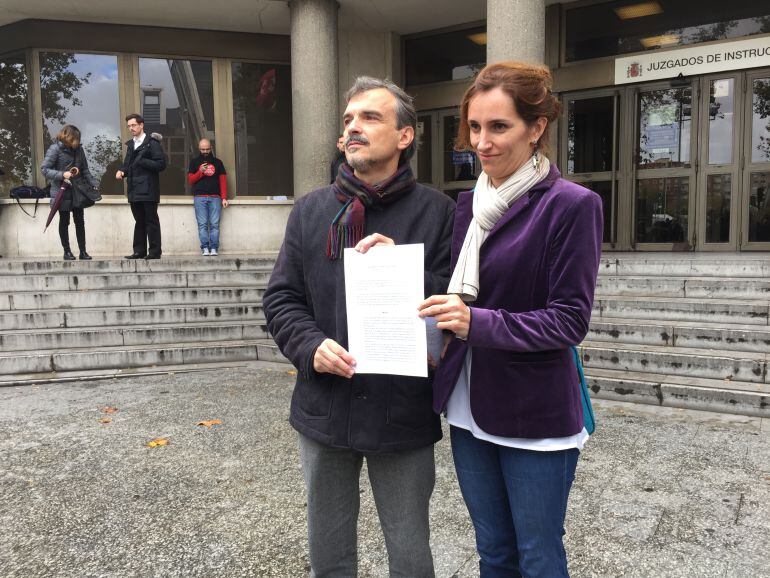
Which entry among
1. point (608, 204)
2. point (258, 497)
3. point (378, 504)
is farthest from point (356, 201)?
point (608, 204)

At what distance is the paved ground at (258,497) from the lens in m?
2.82

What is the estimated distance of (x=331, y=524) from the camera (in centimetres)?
194

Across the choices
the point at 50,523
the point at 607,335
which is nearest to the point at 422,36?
the point at 607,335

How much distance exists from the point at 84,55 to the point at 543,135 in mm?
12208

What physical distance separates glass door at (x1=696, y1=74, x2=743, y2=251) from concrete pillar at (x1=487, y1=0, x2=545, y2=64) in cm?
376

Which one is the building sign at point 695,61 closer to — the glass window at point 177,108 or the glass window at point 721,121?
the glass window at point 721,121

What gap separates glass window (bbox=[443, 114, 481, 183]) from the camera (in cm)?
1251

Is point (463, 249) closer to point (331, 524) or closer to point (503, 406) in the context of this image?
point (503, 406)

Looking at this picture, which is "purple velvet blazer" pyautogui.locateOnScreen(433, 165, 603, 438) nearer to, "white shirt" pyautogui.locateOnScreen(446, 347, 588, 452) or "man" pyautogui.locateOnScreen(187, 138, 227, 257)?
"white shirt" pyautogui.locateOnScreen(446, 347, 588, 452)

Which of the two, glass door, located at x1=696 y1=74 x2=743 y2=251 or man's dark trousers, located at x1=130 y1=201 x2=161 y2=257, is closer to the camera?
man's dark trousers, located at x1=130 y1=201 x2=161 y2=257

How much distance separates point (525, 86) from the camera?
1626 mm

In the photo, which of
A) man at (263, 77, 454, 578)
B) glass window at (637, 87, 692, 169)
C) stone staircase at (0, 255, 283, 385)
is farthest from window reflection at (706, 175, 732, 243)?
man at (263, 77, 454, 578)

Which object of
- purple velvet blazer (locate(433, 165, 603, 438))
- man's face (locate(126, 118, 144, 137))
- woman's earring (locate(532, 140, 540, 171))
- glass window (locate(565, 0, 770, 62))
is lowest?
purple velvet blazer (locate(433, 165, 603, 438))

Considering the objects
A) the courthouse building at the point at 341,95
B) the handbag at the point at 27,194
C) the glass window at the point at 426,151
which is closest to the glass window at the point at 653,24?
the courthouse building at the point at 341,95
